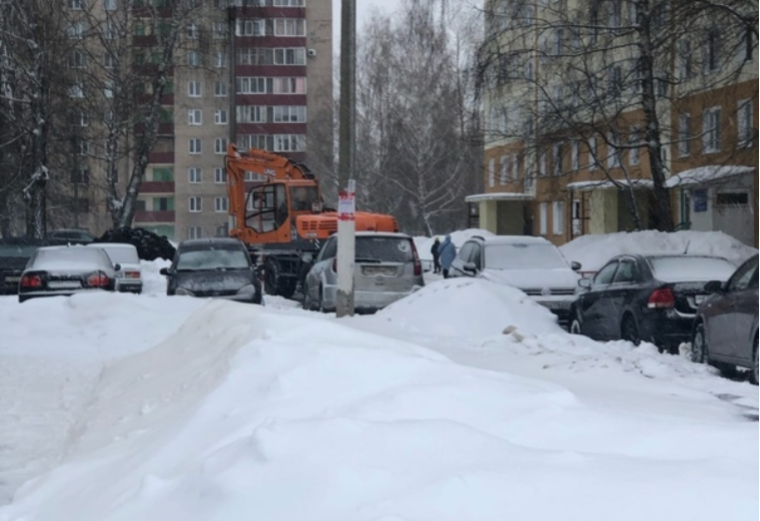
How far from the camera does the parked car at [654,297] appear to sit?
1445 centimetres

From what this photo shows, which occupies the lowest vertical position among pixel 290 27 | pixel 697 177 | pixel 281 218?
pixel 281 218

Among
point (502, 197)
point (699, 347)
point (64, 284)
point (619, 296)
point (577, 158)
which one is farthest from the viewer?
point (502, 197)

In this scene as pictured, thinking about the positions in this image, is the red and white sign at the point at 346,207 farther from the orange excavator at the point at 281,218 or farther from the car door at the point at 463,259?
the orange excavator at the point at 281,218

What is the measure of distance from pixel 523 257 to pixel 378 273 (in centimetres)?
261

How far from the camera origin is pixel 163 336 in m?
16.5

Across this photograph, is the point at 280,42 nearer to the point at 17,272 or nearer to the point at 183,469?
the point at 17,272

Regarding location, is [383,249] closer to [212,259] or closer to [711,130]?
[212,259]

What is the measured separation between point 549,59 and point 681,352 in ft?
42.9

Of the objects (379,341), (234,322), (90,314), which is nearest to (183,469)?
(379,341)

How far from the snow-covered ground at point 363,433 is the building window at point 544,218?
40931 mm

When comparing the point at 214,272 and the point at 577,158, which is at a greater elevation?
the point at 577,158

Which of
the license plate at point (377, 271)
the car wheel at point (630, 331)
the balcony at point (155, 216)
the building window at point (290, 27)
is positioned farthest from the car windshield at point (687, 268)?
the balcony at point (155, 216)

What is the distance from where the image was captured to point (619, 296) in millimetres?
15680

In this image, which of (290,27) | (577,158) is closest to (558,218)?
(577,158)
